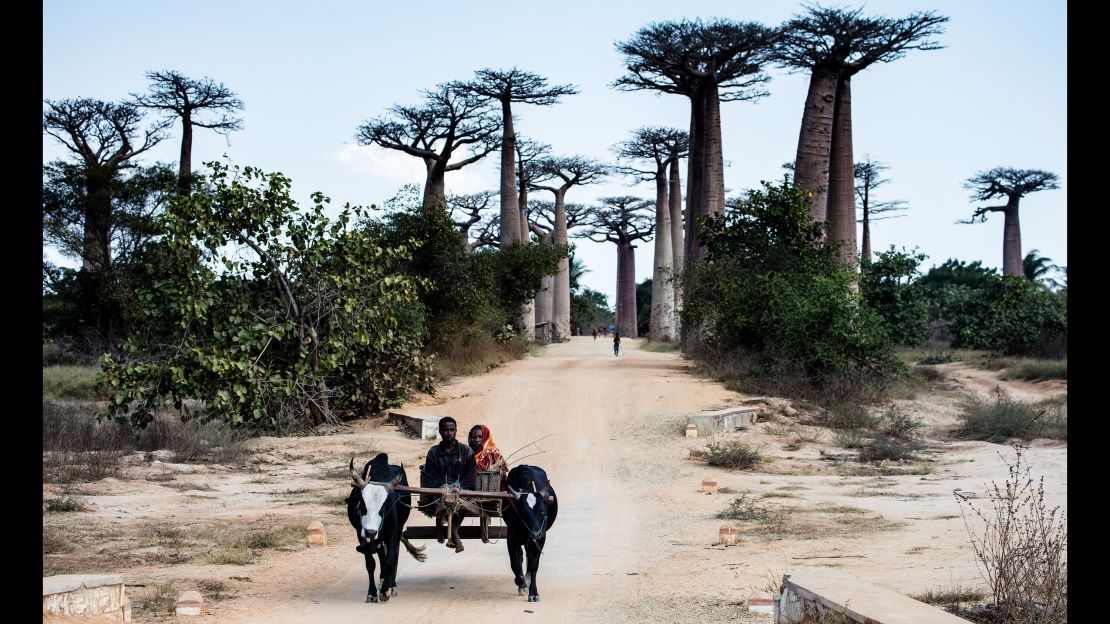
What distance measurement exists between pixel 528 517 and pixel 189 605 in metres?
2.09

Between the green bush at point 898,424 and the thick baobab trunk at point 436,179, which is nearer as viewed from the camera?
the green bush at point 898,424

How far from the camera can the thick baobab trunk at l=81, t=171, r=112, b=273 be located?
25.5m

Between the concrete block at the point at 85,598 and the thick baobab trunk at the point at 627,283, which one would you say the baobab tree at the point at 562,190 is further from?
the concrete block at the point at 85,598

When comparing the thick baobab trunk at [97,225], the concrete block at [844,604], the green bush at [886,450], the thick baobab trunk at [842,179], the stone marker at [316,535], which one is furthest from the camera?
the thick baobab trunk at [97,225]

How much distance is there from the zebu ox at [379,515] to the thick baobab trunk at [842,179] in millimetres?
19260

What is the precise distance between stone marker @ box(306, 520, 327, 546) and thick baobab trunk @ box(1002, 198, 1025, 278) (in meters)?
34.7

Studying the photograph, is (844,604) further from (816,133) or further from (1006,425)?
(816,133)

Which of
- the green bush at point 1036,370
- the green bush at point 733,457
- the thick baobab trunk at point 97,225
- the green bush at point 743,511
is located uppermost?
the thick baobab trunk at point 97,225

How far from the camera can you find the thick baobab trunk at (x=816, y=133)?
23203mm

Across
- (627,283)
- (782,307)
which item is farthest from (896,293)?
(627,283)

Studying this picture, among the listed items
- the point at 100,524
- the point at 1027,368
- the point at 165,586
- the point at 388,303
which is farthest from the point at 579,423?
the point at 1027,368

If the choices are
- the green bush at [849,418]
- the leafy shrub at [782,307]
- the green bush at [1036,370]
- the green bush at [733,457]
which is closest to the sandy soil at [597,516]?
the green bush at [733,457]

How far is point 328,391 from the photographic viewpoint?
15.7 m
